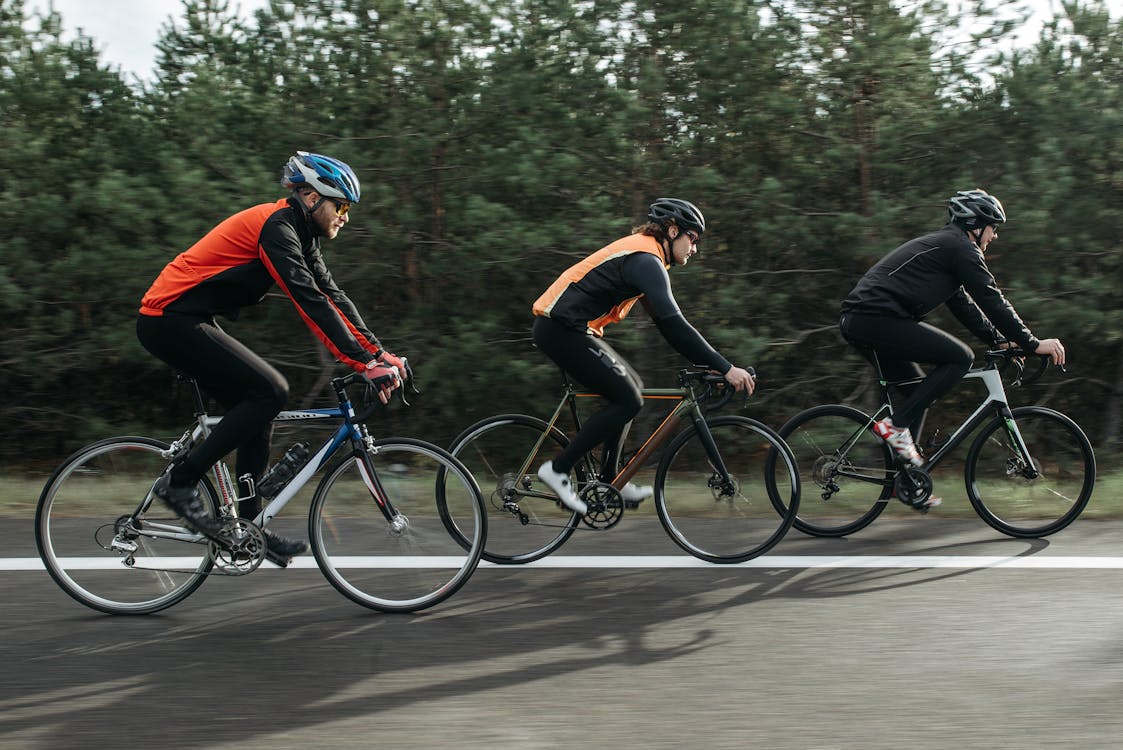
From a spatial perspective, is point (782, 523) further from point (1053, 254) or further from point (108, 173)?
point (108, 173)

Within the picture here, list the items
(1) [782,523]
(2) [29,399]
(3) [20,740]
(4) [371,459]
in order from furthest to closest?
(2) [29,399], (1) [782,523], (4) [371,459], (3) [20,740]

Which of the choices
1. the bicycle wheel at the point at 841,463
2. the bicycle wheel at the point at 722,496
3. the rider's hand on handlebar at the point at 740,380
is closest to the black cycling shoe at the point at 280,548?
the bicycle wheel at the point at 722,496

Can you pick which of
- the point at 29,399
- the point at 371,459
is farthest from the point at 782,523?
the point at 29,399

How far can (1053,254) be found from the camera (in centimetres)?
902

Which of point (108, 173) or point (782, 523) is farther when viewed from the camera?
point (108, 173)

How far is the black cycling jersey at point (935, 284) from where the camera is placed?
20.8ft

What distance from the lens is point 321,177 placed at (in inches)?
193

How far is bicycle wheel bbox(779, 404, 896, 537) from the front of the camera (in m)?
6.49

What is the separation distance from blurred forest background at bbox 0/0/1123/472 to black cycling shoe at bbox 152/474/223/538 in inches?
174

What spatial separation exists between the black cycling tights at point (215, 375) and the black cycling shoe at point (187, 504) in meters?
0.04

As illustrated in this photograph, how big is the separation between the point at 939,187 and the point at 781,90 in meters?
1.58

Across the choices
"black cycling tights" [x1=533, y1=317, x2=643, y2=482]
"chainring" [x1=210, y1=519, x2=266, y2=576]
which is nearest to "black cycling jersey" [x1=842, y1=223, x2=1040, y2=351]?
"black cycling tights" [x1=533, y1=317, x2=643, y2=482]

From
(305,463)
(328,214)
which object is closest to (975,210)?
(328,214)

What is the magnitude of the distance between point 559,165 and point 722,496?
4129 mm
